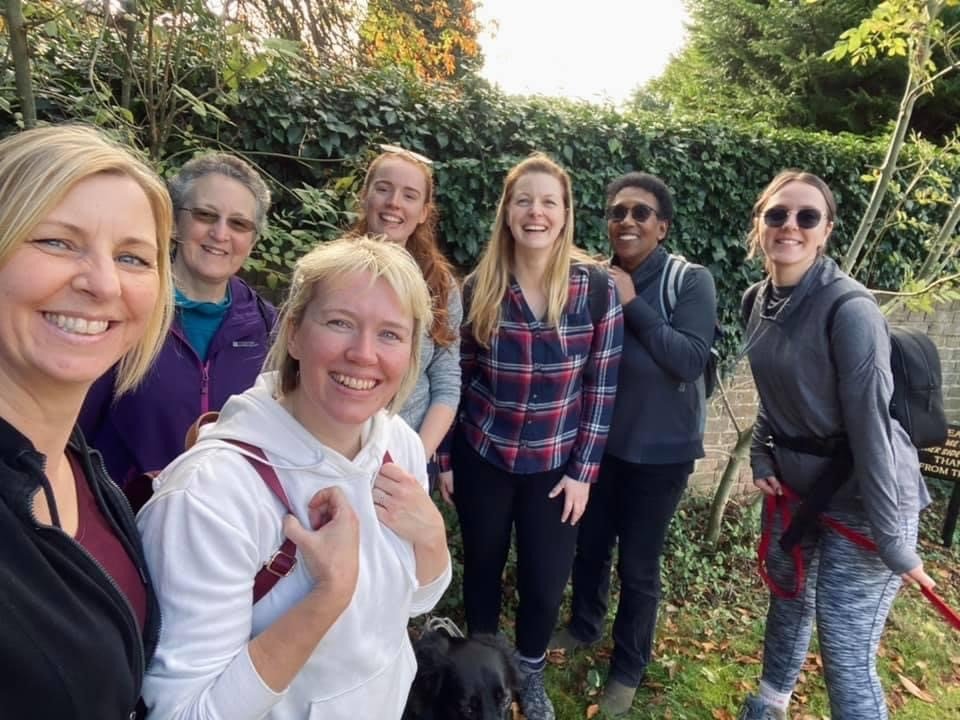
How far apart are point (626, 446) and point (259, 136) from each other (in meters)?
2.91

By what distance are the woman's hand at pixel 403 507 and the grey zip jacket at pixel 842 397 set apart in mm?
1721

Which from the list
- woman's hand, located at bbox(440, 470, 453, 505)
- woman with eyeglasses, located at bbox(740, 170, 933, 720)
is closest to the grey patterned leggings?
woman with eyeglasses, located at bbox(740, 170, 933, 720)

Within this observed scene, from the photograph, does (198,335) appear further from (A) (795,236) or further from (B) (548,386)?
(A) (795,236)

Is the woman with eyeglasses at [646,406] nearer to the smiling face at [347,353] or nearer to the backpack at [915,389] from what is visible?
the backpack at [915,389]

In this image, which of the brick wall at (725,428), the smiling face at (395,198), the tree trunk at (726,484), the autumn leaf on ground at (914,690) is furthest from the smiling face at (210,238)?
the brick wall at (725,428)

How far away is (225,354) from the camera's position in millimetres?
2150

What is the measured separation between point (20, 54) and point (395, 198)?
142 cm

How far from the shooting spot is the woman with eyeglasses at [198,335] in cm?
196

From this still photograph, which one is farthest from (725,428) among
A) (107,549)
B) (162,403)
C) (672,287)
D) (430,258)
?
(107,549)

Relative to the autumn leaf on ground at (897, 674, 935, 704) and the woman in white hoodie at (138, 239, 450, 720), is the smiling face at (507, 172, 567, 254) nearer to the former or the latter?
the woman in white hoodie at (138, 239, 450, 720)

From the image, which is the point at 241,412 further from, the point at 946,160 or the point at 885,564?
the point at 946,160

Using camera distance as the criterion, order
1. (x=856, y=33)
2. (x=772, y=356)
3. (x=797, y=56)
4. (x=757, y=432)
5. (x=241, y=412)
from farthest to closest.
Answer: (x=797, y=56)
(x=856, y=33)
(x=757, y=432)
(x=772, y=356)
(x=241, y=412)

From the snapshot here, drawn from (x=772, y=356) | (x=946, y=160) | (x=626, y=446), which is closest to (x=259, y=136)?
(x=626, y=446)

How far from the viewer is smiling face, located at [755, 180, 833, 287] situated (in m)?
2.67
